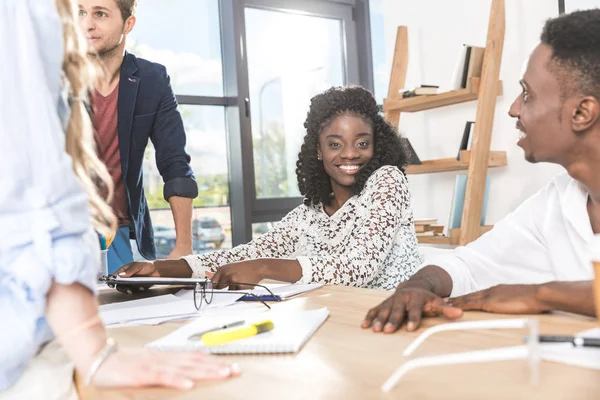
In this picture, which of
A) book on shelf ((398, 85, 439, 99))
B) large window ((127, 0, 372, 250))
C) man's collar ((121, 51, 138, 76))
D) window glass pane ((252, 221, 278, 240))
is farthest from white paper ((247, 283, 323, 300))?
window glass pane ((252, 221, 278, 240))

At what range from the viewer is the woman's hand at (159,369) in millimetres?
679

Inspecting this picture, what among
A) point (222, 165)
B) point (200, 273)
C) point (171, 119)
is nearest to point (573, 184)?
point (200, 273)

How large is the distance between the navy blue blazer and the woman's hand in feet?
5.01

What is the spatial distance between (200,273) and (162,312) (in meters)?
0.67

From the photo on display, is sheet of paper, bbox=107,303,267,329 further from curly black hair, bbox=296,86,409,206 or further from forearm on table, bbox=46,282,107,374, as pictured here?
curly black hair, bbox=296,86,409,206

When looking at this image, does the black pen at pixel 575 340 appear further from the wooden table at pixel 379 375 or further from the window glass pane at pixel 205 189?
the window glass pane at pixel 205 189

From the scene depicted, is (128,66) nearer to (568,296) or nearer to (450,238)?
(568,296)

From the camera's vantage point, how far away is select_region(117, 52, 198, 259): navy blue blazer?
222 cm

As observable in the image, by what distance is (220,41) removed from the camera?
422 cm

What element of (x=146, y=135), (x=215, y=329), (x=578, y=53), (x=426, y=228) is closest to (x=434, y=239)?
(x=426, y=228)

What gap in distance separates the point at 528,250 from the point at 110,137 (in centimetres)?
145

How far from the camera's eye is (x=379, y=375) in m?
0.70

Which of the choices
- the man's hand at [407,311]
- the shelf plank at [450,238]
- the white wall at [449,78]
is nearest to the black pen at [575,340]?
the man's hand at [407,311]

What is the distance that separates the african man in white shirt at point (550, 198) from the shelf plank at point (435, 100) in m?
2.00
